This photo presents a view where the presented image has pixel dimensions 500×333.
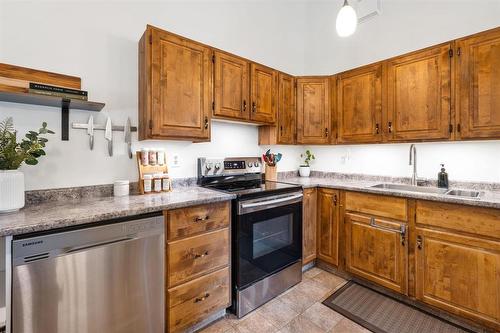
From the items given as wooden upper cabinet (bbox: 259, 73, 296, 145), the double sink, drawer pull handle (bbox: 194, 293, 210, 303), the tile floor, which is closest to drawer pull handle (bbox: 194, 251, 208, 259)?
drawer pull handle (bbox: 194, 293, 210, 303)

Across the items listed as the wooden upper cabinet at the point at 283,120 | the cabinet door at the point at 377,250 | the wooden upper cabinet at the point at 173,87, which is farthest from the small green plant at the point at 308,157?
the wooden upper cabinet at the point at 173,87

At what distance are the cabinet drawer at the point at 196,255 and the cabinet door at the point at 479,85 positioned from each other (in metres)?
2.11

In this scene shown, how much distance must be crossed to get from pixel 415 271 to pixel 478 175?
1036mm

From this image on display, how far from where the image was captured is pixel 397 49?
2.58m

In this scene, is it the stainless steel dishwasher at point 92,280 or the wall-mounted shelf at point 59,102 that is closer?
the stainless steel dishwasher at point 92,280

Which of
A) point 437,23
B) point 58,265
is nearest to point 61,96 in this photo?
point 58,265

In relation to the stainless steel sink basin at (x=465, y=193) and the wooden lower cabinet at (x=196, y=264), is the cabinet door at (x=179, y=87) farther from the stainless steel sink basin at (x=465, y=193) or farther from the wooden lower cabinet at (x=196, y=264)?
the stainless steel sink basin at (x=465, y=193)

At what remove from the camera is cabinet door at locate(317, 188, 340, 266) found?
8.06 ft

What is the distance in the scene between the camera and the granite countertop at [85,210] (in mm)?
1125

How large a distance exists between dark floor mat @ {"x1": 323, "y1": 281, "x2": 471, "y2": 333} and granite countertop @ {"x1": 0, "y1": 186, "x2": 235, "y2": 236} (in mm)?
1334

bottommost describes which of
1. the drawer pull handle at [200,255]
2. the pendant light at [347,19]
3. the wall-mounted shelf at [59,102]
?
the drawer pull handle at [200,255]

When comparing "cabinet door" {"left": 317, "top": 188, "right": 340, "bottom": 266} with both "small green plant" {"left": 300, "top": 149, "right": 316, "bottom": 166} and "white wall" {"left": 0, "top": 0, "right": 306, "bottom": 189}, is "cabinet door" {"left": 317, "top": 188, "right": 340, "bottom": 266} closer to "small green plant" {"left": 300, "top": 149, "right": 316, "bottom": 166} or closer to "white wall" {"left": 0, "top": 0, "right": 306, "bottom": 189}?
"small green plant" {"left": 300, "top": 149, "right": 316, "bottom": 166}

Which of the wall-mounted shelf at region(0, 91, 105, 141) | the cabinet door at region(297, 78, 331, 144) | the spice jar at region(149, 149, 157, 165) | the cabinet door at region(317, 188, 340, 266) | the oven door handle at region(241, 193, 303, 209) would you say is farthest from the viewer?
the cabinet door at region(297, 78, 331, 144)

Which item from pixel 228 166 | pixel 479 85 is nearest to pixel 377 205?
pixel 479 85
